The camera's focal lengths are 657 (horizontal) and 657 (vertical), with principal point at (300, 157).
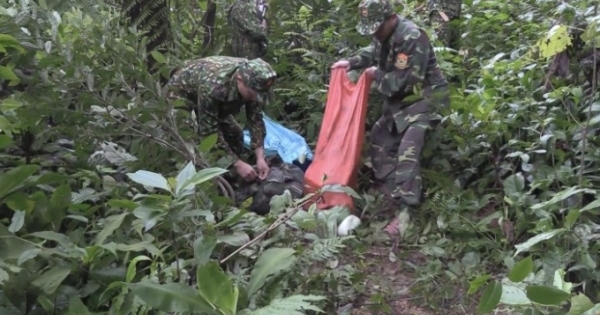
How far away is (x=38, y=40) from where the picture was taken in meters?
2.85

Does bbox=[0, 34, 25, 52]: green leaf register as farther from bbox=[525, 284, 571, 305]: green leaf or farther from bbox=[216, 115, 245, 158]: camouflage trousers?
bbox=[216, 115, 245, 158]: camouflage trousers

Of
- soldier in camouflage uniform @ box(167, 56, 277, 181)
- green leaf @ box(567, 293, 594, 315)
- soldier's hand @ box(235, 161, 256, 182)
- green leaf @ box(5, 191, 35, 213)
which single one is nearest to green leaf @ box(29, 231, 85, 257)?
green leaf @ box(5, 191, 35, 213)

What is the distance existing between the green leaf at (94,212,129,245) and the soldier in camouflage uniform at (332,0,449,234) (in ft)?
7.73

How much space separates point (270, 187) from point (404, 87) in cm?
117

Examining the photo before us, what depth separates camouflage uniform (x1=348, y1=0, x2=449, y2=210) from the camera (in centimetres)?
448

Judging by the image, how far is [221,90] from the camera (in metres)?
4.49

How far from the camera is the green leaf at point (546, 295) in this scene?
1.87 m

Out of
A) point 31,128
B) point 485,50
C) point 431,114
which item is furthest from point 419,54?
point 31,128

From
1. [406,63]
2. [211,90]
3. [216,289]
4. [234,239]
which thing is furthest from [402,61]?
[216,289]

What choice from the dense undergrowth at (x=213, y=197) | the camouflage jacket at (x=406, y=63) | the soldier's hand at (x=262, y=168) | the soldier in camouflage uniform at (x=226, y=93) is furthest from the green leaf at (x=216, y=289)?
the camouflage jacket at (x=406, y=63)

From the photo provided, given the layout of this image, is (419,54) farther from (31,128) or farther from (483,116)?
(31,128)

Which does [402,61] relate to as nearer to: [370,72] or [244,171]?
[370,72]

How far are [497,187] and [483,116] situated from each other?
49cm

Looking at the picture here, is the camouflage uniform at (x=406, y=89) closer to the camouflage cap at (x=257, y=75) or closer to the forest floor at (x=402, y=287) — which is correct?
the forest floor at (x=402, y=287)
